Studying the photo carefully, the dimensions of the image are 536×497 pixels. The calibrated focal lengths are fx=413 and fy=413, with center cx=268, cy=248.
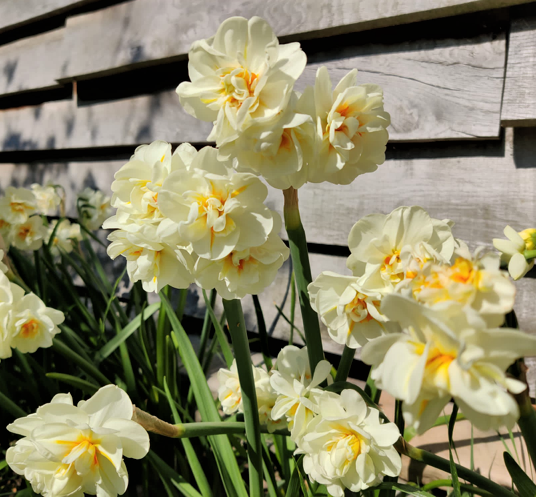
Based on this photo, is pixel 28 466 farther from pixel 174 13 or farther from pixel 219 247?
pixel 174 13

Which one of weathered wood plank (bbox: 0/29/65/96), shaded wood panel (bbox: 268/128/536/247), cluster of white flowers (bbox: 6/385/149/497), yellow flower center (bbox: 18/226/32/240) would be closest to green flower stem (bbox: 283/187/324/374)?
cluster of white flowers (bbox: 6/385/149/497)

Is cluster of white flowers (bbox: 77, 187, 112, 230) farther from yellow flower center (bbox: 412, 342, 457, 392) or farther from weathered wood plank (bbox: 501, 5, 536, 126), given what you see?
yellow flower center (bbox: 412, 342, 457, 392)

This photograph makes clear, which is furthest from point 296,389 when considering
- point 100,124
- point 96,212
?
point 100,124

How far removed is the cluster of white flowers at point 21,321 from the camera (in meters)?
0.71

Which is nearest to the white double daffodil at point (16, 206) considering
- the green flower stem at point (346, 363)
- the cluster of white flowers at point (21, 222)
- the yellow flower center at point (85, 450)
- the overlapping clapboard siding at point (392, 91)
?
the cluster of white flowers at point (21, 222)

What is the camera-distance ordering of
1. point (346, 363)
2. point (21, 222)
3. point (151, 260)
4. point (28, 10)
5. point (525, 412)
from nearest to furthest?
point (525, 412)
point (151, 260)
point (346, 363)
point (21, 222)
point (28, 10)

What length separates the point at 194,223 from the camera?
0.44 m

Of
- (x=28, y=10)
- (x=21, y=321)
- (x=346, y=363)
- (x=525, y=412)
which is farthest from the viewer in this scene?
(x=28, y=10)

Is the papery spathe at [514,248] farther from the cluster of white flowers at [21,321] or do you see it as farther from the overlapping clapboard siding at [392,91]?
the cluster of white flowers at [21,321]

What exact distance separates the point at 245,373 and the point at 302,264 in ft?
0.61

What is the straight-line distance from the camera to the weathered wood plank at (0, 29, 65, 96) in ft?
6.33

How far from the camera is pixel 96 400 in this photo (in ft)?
1.66

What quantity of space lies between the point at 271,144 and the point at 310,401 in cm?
32

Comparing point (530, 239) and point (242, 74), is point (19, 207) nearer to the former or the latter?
point (242, 74)
